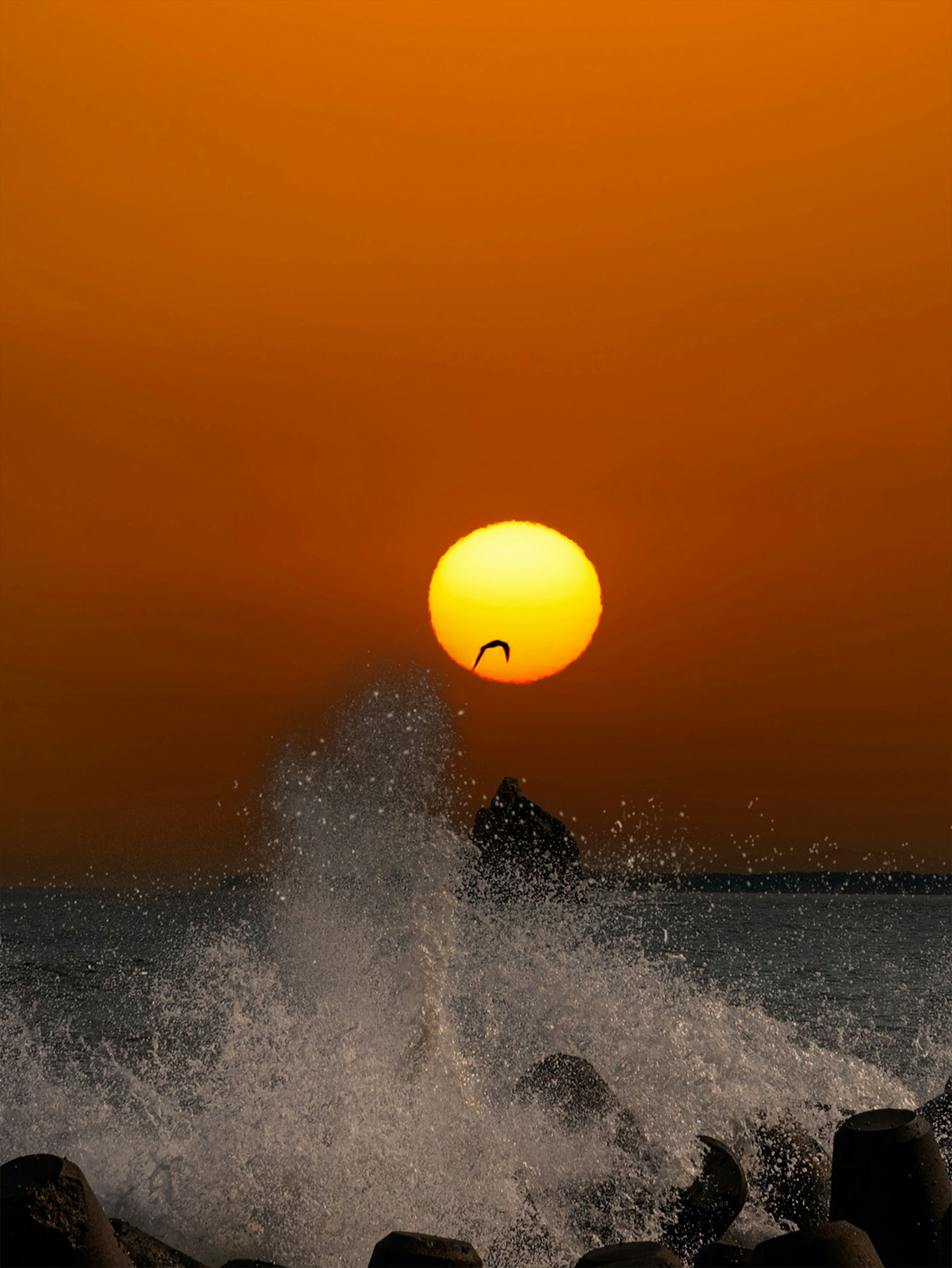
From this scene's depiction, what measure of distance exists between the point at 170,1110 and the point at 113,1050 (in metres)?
12.2

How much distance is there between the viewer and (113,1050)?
2223cm

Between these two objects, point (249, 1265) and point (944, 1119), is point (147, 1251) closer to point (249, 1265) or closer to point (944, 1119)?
point (249, 1265)

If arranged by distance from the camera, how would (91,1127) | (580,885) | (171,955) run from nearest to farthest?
(91,1127)
(580,885)
(171,955)

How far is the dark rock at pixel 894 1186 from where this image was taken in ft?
25.4

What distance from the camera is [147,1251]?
7414 millimetres

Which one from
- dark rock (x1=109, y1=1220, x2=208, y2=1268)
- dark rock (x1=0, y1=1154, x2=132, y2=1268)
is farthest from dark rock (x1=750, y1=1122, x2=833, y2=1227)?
dark rock (x1=0, y1=1154, x2=132, y2=1268)

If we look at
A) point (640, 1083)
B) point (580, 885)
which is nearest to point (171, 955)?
point (580, 885)

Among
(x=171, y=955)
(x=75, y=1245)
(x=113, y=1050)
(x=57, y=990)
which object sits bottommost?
(x=171, y=955)

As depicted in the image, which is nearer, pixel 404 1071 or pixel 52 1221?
pixel 52 1221

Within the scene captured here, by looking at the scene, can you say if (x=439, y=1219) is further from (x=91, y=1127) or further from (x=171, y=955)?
(x=171, y=955)

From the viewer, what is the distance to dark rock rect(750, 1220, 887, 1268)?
21.2 feet

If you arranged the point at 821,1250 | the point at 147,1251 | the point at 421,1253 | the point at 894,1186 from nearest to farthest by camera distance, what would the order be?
the point at 821,1250 < the point at 421,1253 < the point at 147,1251 < the point at 894,1186

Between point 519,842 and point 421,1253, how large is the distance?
42877mm

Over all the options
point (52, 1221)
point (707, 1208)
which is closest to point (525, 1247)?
point (707, 1208)
